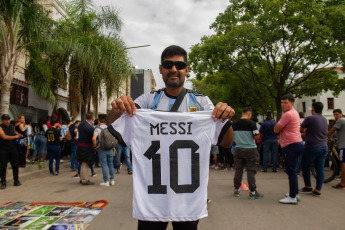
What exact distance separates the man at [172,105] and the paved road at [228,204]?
2045 millimetres

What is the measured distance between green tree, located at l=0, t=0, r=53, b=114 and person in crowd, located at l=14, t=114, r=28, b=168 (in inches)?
21.3

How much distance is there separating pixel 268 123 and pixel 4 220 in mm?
8070

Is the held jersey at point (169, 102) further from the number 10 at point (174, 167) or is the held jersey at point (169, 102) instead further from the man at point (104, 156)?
the man at point (104, 156)

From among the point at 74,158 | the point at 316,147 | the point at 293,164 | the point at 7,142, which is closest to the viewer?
the point at 293,164

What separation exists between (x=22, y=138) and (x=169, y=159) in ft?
30.2

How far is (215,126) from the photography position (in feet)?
6.93

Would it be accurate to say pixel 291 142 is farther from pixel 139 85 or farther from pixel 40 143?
pixel 139 85

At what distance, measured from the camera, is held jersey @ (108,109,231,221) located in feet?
6.57

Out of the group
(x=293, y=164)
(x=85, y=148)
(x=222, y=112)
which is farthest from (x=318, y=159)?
(x=85, y=148)

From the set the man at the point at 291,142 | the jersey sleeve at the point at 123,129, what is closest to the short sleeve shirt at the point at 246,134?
the man at the point at 291,142

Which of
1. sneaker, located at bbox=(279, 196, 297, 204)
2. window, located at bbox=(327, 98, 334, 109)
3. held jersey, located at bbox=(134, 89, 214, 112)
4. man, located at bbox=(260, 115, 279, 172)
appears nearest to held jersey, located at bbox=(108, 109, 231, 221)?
held jersey, located at bbox=(134, 89, 214, 112)

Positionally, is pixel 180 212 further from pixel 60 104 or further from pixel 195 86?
pixel 195 86

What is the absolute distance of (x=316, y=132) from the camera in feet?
18.8

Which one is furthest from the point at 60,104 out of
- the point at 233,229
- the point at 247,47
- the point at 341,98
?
the point at 341,98
